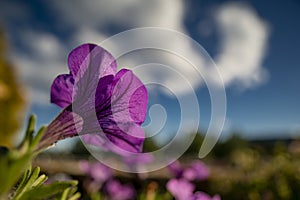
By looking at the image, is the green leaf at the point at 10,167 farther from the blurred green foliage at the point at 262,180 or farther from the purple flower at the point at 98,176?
the blurred green foliage at the point at 262,180

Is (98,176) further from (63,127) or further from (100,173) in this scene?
(63,127)

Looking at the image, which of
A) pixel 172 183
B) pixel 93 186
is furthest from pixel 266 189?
pixel 172 183

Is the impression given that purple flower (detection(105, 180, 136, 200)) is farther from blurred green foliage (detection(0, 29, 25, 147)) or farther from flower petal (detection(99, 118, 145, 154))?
blurred green foliage (detection(0, 29, 25, 147))

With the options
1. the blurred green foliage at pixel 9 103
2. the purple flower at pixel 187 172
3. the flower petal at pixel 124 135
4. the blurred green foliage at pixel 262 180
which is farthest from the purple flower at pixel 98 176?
the blurred green foliage at pixel 9 103

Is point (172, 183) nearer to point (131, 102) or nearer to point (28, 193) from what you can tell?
point (131, 102)

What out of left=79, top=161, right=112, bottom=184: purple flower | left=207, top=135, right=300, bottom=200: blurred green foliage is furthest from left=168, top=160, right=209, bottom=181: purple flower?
left=207, top=135, right=300, bottom=200: blurred green foliage

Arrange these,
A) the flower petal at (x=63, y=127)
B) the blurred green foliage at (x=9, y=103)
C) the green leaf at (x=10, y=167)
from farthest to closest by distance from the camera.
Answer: the blurred green foliage at (x=9, y=103)
the flower petal at (x=63, y=127)
the green leaf at (x=10, y=167)
